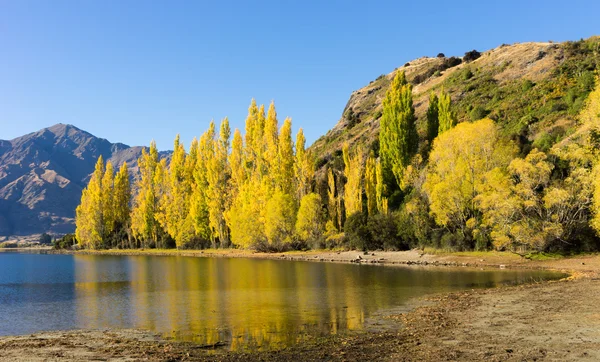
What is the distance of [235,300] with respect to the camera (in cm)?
2528

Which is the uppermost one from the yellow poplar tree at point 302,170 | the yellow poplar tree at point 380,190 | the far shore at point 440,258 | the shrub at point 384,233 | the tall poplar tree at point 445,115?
the tall poplar tree at point 445,115

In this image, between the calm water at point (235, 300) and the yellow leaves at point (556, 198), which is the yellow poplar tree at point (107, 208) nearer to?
the calm water at point (235, 300)

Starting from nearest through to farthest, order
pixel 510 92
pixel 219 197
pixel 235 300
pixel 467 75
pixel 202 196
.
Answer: pixel 235 300 → pixel 219 197 → pixel 202 196 → pixel 510 92 → pixel 467 75

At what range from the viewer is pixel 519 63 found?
95.8 metres

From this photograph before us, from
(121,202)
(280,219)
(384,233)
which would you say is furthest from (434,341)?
(121,202)

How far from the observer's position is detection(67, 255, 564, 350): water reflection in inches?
693

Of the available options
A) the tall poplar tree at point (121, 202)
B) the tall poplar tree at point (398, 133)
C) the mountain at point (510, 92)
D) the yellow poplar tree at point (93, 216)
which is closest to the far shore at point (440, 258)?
the tall poplar tree at point (398, 133)

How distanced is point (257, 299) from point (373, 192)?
118 feet

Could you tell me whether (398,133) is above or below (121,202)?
above

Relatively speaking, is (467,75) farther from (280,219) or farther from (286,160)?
(280,219)

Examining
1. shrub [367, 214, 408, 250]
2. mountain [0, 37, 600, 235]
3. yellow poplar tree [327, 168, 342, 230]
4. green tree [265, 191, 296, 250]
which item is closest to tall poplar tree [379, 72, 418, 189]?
mountain [0, 37, 600, 235]

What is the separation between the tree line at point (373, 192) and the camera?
38656 millimetres

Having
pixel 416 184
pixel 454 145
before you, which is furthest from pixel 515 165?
pixel 416 184

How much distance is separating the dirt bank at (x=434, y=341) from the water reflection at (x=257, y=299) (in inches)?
61.1
